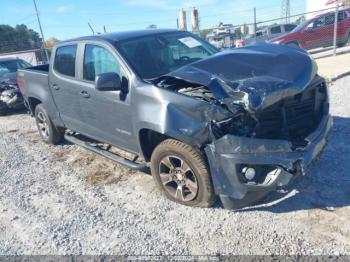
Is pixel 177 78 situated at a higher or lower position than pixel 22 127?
higher

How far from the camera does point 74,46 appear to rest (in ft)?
16.6

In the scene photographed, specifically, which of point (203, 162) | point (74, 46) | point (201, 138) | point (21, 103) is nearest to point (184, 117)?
point (201, 138)

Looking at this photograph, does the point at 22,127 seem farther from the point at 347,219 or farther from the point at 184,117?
the point at 347,219

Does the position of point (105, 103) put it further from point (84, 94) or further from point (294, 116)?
point (294, 116)

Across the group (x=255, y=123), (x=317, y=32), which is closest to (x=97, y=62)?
(x=255, y=123)

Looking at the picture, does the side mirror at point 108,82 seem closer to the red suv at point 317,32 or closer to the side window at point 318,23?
the red suv at point 317,32

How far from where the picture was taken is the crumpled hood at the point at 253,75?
3.16 metres

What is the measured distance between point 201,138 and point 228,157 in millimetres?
319

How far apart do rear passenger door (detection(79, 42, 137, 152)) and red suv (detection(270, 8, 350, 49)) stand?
13240mm

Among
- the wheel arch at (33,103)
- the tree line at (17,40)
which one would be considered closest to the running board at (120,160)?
the wheel arch at (33,103)

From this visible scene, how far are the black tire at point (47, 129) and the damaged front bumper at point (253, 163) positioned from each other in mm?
3947

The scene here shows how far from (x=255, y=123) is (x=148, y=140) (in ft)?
4.42

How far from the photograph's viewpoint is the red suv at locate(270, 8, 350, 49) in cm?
1616

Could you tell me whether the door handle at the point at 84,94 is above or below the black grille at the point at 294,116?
above
